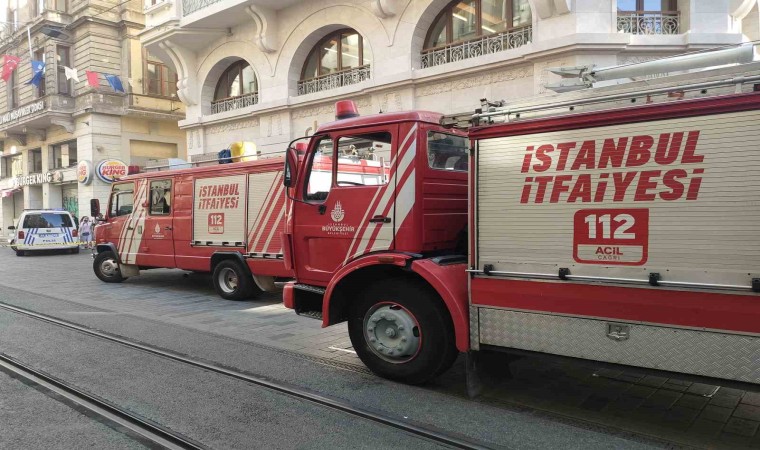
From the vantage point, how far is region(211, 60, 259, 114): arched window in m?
19.1

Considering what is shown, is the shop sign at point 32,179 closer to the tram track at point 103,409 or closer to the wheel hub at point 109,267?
the wheel hub at point 109,267

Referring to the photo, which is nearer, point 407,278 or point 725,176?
point 725,176

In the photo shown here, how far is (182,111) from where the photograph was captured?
30.2 meters

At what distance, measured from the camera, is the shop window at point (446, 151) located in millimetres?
5223

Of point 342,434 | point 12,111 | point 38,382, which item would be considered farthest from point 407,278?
point 12,111

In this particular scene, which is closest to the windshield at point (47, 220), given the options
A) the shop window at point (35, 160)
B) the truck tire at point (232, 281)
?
the shop window at point (35, 160)

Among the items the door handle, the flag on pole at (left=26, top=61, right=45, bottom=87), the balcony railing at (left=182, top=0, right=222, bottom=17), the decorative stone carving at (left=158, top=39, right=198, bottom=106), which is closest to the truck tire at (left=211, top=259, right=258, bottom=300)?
the door handle

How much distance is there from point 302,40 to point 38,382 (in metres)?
13.8

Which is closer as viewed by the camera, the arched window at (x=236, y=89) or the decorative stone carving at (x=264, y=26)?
the decorative stone carving at (x=264, y=26)

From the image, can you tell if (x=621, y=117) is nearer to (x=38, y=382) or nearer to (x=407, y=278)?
(x=407, y=278)

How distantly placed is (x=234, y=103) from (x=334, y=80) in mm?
4827

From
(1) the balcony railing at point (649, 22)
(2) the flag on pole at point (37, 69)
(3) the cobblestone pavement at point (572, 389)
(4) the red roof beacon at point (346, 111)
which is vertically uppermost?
(2) the flag on pole at point (37, 69)

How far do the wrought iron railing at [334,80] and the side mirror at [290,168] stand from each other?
1040 cm

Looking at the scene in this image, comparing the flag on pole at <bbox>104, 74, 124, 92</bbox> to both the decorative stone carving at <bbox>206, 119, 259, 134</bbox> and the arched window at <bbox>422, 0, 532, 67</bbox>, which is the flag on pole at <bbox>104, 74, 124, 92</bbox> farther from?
the arched window at <bbox>422, 0, 532, 67</bbox>
